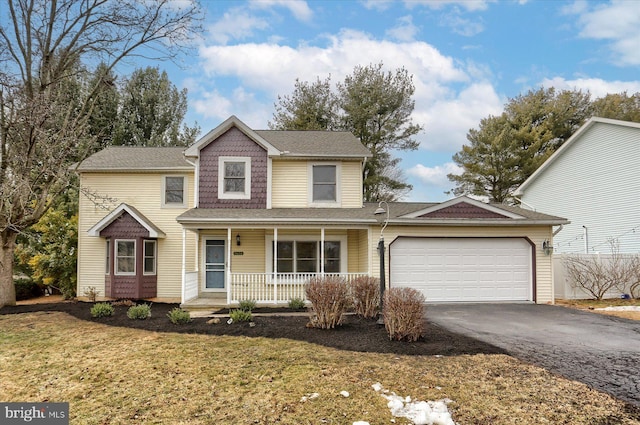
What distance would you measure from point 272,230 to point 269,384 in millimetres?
8559

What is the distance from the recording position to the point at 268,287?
12664mm

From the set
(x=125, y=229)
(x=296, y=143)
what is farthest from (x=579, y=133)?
(x=125, y=229)

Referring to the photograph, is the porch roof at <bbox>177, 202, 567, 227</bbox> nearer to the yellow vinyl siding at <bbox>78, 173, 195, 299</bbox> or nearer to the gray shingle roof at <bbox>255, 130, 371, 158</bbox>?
the gray shingle roof at <bbox>255, 130, 371, 158</bbox>

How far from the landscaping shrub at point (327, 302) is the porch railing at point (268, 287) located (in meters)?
3.55

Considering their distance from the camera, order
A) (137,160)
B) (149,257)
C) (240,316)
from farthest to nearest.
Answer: (137,160), (149,257), (240,316)

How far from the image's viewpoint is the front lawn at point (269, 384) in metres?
4.30

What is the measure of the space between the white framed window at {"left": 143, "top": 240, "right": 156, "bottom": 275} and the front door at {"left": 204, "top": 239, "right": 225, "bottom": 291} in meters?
2.24

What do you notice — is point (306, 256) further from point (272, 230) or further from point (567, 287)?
point (567, 287)

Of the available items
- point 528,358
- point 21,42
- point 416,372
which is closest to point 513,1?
point 528,358

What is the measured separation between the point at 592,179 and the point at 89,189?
21.9 m

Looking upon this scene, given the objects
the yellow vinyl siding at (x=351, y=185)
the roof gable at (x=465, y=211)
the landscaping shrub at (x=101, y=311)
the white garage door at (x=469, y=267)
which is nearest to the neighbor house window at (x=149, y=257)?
the landscaping shrub at (x=101, y=311)

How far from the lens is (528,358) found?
617 cm

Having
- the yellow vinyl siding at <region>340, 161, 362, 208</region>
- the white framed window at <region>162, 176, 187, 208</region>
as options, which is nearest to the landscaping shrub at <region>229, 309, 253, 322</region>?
the yellow vinyl siding at <region>340, 161, 362, 208</region>

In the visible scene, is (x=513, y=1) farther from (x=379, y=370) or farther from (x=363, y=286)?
(x=379, y=370)
